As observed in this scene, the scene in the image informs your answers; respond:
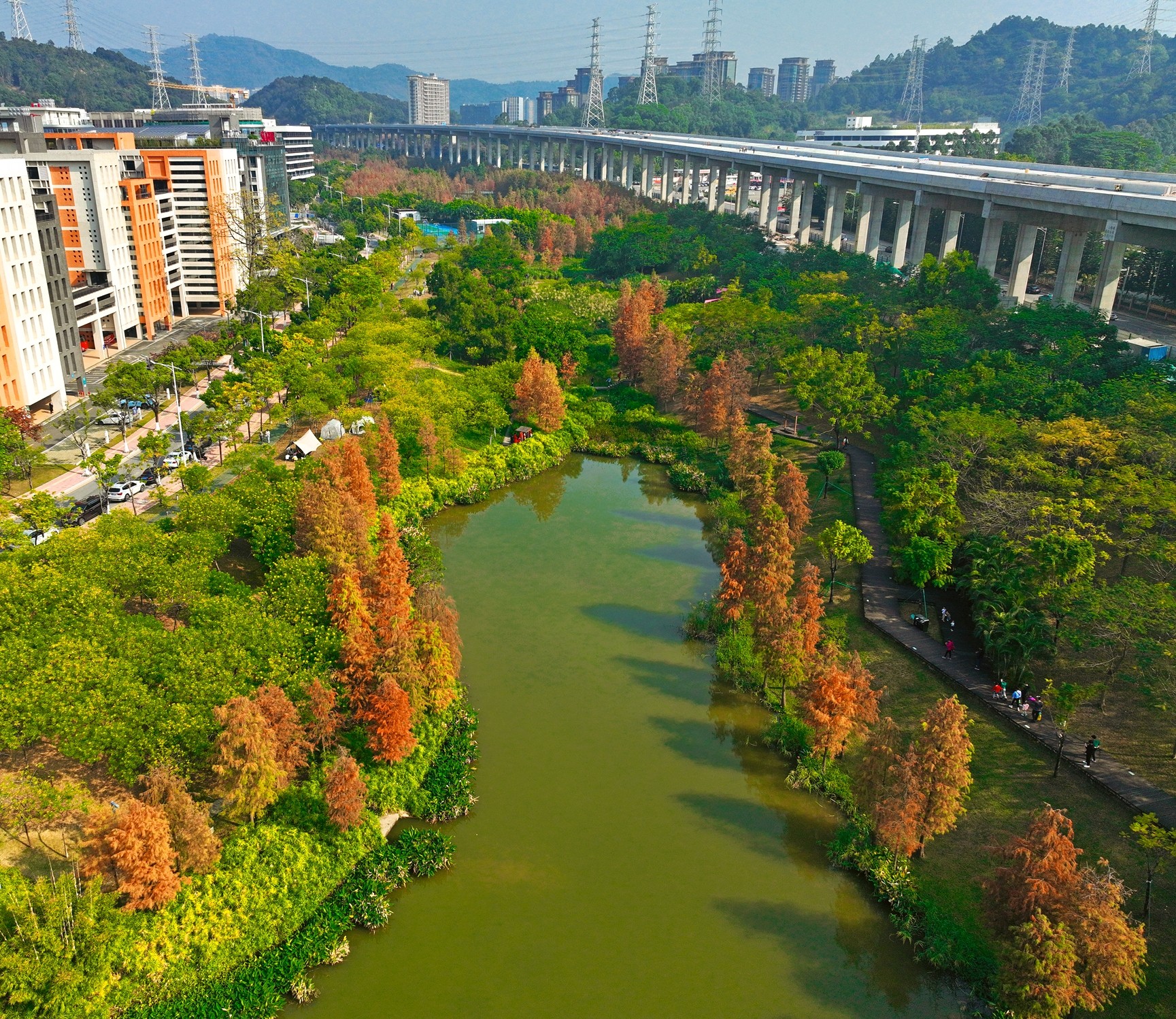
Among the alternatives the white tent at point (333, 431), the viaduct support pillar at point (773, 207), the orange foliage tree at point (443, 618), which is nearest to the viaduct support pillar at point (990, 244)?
the viaduct support pillar at point (773, 207)

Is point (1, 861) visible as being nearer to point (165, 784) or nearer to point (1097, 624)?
point (165, 784)

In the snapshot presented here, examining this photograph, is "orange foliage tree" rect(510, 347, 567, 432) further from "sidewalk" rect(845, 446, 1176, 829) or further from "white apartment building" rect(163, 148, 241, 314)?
"white apartment building" rect(163, 148, 241, 314)

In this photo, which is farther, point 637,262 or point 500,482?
point 637,262

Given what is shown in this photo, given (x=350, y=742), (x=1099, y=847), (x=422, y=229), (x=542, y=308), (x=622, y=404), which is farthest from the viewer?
(x=422, y=229)

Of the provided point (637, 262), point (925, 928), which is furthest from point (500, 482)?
point (637, 262)

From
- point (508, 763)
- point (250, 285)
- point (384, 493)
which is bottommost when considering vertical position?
point (508, 763)

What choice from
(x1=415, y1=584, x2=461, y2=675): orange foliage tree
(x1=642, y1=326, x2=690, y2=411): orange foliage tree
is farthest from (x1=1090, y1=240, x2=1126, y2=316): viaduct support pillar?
(x1=415, y1=584, x2=461, y2=675): orange foliage tree

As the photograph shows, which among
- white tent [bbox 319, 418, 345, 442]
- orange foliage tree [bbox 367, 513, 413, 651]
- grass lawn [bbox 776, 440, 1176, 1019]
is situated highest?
orange foliage tree [bbox 367, 513, 413, 651]
